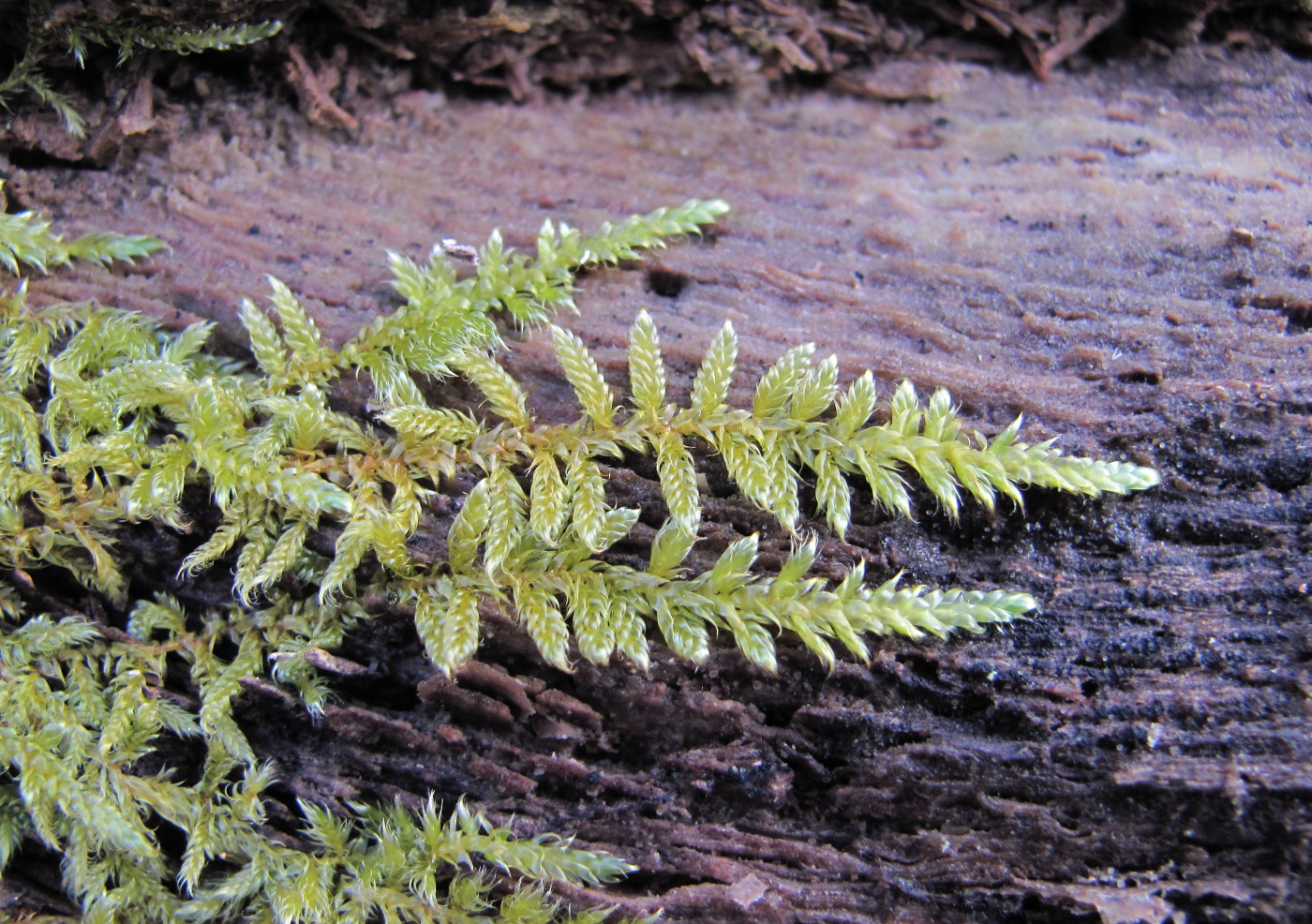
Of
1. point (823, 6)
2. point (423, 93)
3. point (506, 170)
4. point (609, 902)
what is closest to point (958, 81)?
point (823, 6)

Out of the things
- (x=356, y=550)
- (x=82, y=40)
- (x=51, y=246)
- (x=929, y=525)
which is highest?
(x=82, y=40)

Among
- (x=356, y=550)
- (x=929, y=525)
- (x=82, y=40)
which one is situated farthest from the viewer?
(x=82, y=40)

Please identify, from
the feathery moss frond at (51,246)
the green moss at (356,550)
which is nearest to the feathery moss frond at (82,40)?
the feathery moss frond at (51,246)

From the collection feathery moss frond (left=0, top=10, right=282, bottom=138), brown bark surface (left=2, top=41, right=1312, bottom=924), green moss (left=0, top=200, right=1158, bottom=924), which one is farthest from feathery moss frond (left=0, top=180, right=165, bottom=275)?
feathery moss frond (left=0, top=10, right=282, bottom=138)

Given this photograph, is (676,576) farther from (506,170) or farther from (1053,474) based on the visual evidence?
(506,170)

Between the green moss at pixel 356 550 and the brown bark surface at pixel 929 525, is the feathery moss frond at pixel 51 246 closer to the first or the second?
the brown bark surface at pixel 929 525

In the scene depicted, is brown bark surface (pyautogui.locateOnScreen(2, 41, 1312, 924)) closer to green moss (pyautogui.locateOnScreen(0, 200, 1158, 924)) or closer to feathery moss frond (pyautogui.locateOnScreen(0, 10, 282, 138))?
green moss (pyautogui.locateOnScreen(0, 200, 1158, 924))

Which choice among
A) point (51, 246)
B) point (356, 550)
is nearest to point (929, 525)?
point (356, 550)

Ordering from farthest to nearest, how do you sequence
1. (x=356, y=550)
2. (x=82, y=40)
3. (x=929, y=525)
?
1. (x=82, y=40)
2. (x=929, y=525)
3. (x=356, y=550)

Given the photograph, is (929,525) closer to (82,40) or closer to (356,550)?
(356,550)
